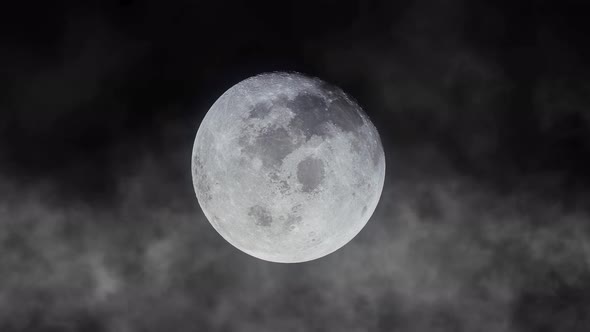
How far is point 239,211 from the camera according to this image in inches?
362

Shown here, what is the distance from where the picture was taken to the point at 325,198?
353 inches

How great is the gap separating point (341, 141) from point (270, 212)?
5.95ft

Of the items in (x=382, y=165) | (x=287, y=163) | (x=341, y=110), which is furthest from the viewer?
(x=382, y=165)

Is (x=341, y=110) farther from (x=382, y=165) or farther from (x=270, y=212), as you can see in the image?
(x=270, y=212)

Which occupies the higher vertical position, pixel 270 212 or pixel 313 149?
pixel 313 149

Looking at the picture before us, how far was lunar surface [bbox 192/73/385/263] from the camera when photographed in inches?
349

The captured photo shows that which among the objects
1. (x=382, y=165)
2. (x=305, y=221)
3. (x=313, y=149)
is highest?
(x=382, y=165)

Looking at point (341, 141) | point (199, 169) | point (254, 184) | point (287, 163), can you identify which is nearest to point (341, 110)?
point (341, 141)

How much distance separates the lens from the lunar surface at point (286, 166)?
8.85 meters

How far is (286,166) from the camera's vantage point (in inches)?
345

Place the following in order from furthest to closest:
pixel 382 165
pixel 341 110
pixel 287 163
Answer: pixel 382 165 < pixel 341 110 < pixel 287 163

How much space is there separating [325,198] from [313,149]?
91cm

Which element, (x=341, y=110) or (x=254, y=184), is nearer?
(x=254, y=184)

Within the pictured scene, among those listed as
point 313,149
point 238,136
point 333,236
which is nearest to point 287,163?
point 313,149
